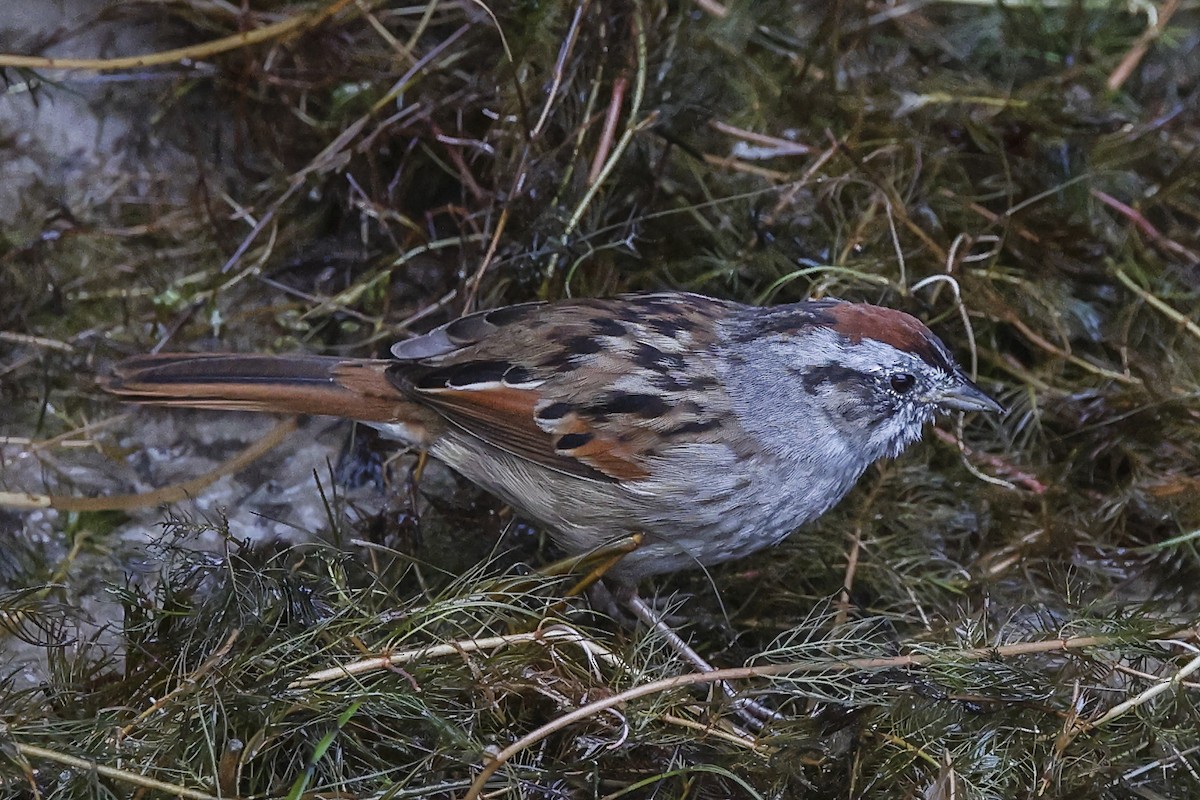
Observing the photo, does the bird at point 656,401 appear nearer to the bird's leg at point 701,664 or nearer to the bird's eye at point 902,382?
the bird's eye at point 902,382

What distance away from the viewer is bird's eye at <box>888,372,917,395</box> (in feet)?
8.05

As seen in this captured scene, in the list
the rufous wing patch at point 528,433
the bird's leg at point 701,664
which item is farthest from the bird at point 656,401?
the bird's leg at point 701,664

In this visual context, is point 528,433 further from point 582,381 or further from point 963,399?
point 963,399

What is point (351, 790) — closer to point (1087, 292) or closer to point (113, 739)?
point (113, 739)

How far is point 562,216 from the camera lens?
2926 mm

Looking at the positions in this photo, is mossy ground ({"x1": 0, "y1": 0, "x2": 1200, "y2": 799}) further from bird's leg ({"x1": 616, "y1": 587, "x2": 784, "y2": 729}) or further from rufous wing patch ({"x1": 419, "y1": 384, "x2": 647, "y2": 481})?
rufous wing patch ({"x1": 419, "y1": 384, "x2": 647, "y2": 481})

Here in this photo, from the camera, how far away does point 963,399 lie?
8.18ft

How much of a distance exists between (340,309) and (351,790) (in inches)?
57.0

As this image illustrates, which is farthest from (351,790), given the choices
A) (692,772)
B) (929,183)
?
(929,183)

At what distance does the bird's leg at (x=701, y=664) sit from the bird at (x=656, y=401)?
0.11 meters

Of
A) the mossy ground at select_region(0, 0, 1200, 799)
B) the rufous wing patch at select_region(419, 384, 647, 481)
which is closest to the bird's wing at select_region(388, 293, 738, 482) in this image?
the rufous wing patch at select_region(419, 384, 647, 481)

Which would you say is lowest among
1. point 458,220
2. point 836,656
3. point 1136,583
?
point 1136,583

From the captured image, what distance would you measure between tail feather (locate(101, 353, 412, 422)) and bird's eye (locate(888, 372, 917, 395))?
110 cm

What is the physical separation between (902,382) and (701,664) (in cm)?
74
